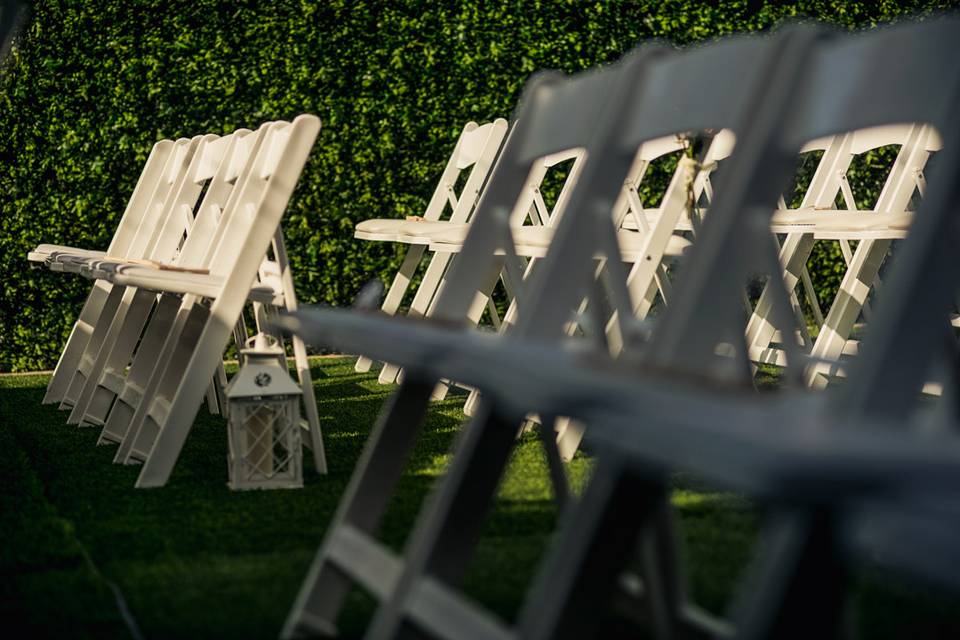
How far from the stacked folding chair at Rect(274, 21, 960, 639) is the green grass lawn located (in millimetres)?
317

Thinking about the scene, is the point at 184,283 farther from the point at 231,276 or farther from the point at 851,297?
the point at 851,297

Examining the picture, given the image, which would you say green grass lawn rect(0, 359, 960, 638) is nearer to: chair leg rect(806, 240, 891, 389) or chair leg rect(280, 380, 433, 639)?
chair leg rect(280, 380, 433, 639)

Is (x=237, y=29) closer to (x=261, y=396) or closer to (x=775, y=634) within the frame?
(x=261, y=396)

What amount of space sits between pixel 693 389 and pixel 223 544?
5.91 ft

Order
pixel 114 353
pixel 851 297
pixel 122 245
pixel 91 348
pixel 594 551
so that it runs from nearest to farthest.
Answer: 1. pixel 594 551
2. pixel 851 297
3. pixel 114 353
4. pixel 91 348
5. pixel 122 245

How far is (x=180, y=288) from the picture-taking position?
3.34m

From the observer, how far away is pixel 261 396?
3383 millimetres

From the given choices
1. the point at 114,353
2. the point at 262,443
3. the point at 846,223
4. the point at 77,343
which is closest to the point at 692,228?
the point at 846,223

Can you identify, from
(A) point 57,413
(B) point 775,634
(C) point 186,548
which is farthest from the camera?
(A) point 57,413

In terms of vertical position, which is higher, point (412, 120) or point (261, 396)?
point (412, 120)

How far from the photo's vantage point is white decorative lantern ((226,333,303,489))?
3.36 m

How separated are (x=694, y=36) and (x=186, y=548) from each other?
18.1 feet

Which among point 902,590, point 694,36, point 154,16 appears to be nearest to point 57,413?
point 154,16

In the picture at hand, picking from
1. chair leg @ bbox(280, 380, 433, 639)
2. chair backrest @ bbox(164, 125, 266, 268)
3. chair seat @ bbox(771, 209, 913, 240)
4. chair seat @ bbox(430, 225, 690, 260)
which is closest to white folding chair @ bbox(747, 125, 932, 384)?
chair seat @ bbox(771, 209, 913, 240)
